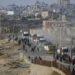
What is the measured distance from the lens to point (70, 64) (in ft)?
15.4

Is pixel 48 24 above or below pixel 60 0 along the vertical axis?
below

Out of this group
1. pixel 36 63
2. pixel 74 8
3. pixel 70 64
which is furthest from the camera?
pixel 74 8

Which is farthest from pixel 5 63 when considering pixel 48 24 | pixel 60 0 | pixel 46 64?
pixel 60 0

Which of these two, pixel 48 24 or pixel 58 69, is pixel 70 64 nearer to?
pixel 58 69

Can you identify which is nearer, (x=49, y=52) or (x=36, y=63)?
(x=36, y=63)

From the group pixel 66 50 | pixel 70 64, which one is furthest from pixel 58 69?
pixel 66 50

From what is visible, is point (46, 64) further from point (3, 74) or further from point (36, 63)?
point (3, 74)

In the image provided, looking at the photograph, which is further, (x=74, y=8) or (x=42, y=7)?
(x=42, y=7)

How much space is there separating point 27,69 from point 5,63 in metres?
0.78

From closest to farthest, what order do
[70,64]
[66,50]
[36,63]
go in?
[70,64] < [36,63] < [66,50]

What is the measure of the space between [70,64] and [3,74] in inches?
50.7

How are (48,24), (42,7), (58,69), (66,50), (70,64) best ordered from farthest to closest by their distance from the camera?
(42,7) → (48,24) → (66,50) → (70,64) → (58,69)

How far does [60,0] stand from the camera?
1229 inches

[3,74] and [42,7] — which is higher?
[42,7]
